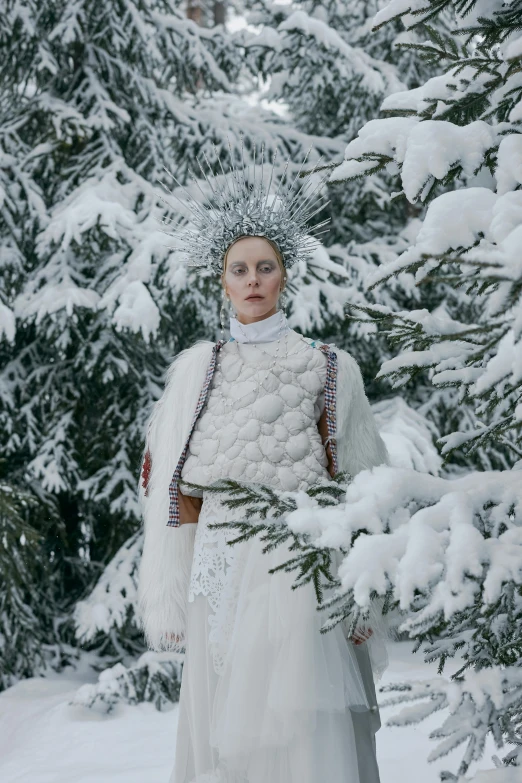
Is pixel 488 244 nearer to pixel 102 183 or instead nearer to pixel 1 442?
pixel 102 183

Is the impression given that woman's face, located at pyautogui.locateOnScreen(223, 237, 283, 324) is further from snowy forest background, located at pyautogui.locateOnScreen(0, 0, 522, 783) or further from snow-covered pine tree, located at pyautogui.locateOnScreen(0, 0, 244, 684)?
snow-covered pine tree, located at pyautogui.locateOnScreen(0, 0, 244, 684)

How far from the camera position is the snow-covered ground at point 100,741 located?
4137 mm

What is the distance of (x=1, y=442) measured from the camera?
6312 mm

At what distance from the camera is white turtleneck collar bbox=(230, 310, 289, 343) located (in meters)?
2.99

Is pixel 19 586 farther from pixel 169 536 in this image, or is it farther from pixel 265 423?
pixel 265 423

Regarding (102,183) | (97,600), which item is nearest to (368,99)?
(102,183)

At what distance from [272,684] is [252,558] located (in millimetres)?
407

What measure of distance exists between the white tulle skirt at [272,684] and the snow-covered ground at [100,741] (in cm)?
163

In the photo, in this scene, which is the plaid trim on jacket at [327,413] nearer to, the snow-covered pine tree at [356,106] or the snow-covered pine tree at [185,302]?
the snow-covered pine tree at [185,302]

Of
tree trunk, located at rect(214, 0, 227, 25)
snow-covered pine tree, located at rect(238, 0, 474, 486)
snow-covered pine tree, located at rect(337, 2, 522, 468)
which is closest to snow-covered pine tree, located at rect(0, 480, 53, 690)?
snow-covered pine tree, located at rect(238, 0, 474, 486)

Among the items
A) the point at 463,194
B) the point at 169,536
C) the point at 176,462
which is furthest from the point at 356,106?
the point at 463,194

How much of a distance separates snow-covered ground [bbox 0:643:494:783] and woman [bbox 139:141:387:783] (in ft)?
4.88

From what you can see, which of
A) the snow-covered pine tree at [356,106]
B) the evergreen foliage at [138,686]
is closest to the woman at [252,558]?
the evergreen foliage at [138,686]

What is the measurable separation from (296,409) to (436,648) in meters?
1.05
